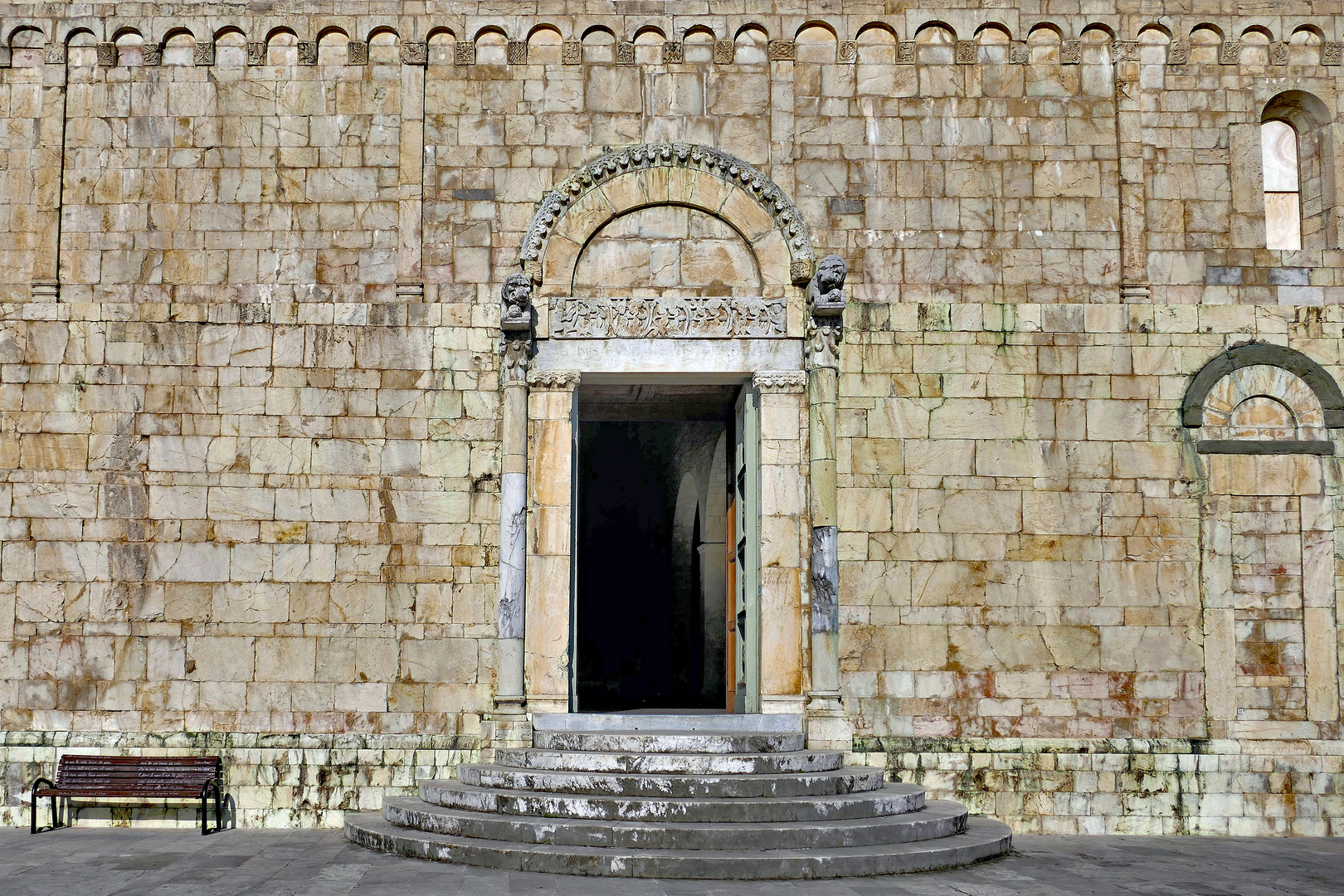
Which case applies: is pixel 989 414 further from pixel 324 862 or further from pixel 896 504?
pixel 324 862

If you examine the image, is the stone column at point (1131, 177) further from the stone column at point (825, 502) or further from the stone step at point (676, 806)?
the stone step at point (676, 806)

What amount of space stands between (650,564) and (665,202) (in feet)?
20.8

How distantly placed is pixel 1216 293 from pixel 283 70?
831 cm

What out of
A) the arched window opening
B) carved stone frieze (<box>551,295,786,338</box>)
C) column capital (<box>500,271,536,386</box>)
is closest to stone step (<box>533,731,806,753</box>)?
column capital (<box>500,271,536,386</box>)

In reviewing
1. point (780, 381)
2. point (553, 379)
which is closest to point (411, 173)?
point (553, 379)

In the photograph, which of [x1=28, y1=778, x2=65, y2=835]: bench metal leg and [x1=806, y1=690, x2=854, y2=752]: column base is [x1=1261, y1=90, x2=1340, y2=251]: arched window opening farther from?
[x1=28, y1=778, x2=65, y2=835]: bench metal leg

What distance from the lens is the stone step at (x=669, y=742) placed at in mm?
10172

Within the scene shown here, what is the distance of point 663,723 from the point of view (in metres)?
10.8

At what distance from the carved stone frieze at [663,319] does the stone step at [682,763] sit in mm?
3488

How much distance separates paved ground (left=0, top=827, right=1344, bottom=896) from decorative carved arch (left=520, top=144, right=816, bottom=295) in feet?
16.3

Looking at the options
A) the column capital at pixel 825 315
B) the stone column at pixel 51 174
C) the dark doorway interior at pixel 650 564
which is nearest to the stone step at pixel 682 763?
the column capital at pixel 825 315

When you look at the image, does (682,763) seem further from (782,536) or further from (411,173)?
(411,173)

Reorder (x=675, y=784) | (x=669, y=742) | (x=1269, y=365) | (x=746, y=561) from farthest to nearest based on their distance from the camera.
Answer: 1. (x=746, y=561)
2. (x=1269, y=365)
3. (x=669, y=742)
4. (x=675, y=784)

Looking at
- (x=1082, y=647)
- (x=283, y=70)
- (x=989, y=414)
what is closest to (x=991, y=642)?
(x=1082, y=647)
